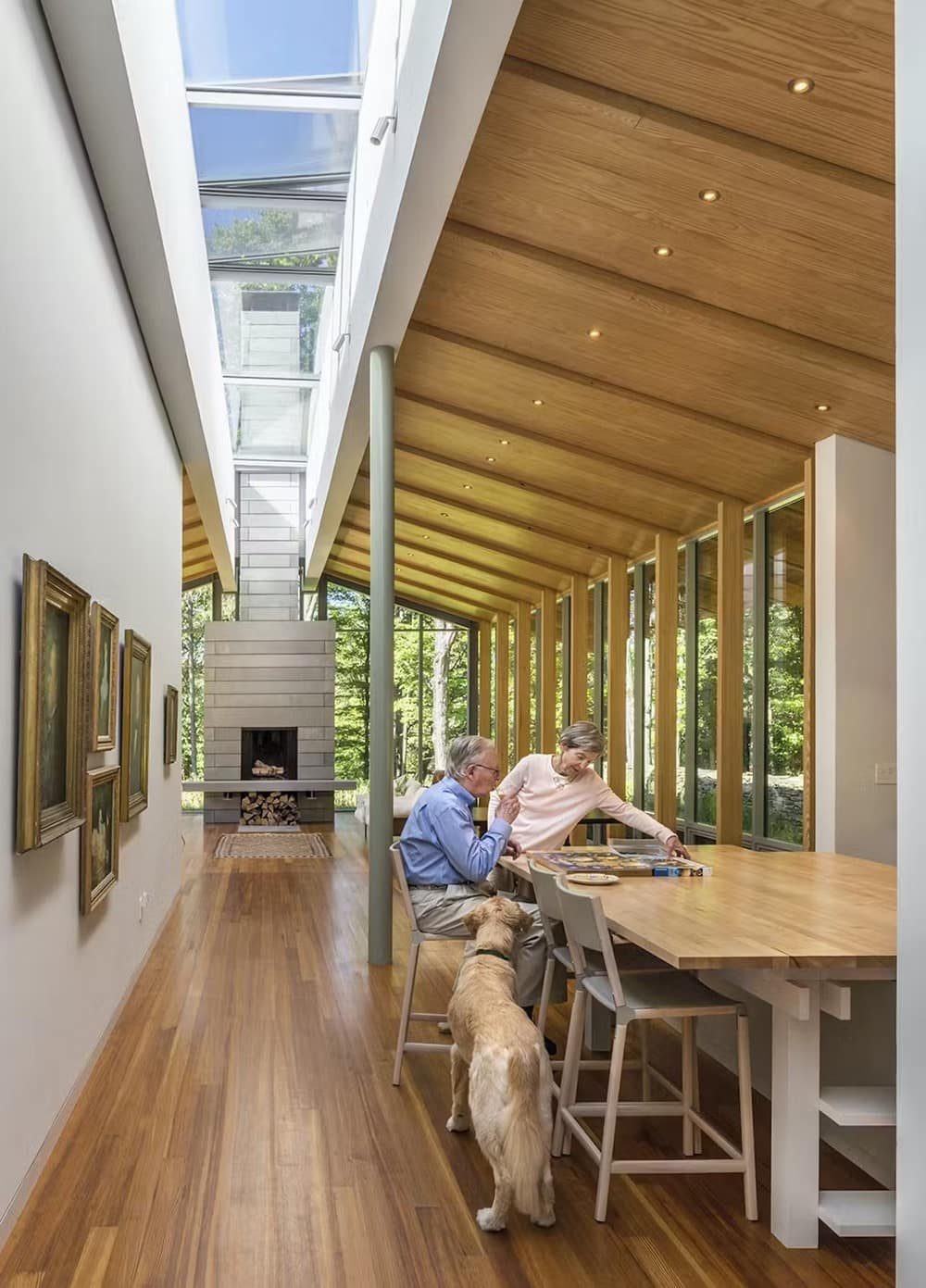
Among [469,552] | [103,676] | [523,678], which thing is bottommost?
[103,676]

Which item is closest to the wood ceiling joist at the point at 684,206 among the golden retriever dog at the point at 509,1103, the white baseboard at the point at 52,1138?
the golden retriever dog at the point at 509,1103

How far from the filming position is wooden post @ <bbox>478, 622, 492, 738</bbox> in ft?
63.3

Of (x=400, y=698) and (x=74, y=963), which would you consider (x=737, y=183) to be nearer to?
(x=74, y=963)

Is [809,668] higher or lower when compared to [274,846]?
higher

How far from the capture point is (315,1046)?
16.1 ft

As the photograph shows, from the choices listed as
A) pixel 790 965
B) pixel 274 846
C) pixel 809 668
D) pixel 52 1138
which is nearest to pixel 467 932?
pixel 52 1138

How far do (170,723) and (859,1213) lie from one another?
6.67m

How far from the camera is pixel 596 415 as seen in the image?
7797mm

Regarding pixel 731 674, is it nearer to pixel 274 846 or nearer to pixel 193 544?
pixel 274 846

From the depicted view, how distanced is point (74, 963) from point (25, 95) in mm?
2988

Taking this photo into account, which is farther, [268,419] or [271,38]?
[268,419]

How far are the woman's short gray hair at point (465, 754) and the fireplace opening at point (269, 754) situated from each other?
38.8ft

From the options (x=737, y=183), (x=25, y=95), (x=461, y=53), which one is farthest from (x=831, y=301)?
(x=25, y=95)

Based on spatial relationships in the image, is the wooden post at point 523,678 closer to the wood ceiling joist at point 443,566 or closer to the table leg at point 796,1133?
the wood ceiling joist at point 443,566
